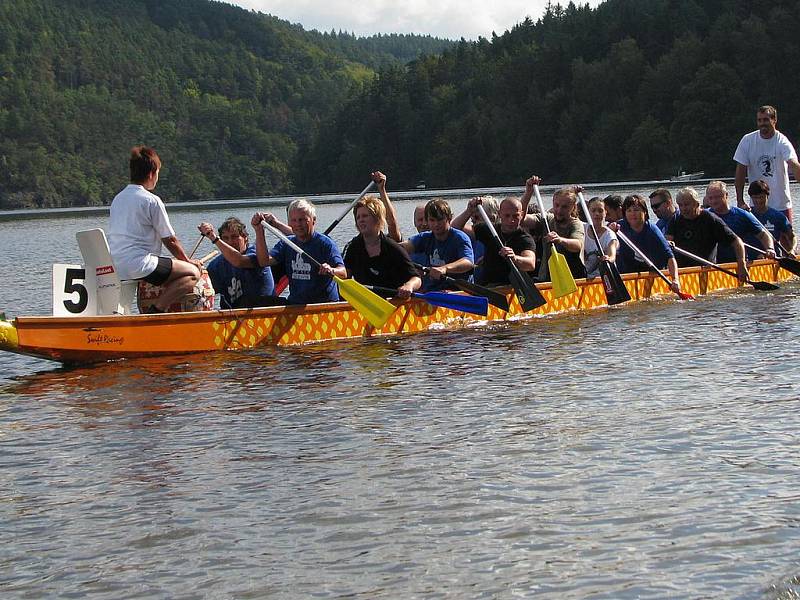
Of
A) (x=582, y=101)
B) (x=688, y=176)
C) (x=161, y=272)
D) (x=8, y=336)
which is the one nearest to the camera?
(x=8, y=336)

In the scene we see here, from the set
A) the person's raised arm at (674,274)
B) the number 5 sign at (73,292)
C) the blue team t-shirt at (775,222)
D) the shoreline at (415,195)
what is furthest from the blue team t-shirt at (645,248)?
the shoreline at (415,195)

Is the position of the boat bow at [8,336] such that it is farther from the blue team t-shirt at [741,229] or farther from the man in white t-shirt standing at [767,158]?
the man in white t-shirt standing at [767,158]

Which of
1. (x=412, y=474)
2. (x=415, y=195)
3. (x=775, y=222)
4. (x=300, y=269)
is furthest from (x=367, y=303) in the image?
(x=415, y=195)

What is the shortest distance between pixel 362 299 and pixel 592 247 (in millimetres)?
4120

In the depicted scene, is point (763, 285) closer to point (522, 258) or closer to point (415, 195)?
point (522, 258)

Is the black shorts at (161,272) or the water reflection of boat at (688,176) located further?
the water reflection of boat at (688,176)

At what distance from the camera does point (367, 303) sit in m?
12.4

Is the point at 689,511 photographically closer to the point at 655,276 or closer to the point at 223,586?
the point at 223,586

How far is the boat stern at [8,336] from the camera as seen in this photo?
10516 millimetres

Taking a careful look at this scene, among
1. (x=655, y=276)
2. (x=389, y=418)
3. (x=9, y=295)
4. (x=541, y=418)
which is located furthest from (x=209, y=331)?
(x=9, y=295)

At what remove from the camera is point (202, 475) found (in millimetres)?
7469

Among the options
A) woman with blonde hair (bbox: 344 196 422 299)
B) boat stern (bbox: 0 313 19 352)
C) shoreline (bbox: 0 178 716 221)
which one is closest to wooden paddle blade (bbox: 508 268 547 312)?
woman with blonde hair (bbox: 344 196 422 299)

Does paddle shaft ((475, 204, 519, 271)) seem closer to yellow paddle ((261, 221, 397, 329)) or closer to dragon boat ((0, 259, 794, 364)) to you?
dragon boat ((0, 259, 794, 364))

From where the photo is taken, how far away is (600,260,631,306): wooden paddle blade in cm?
1475
